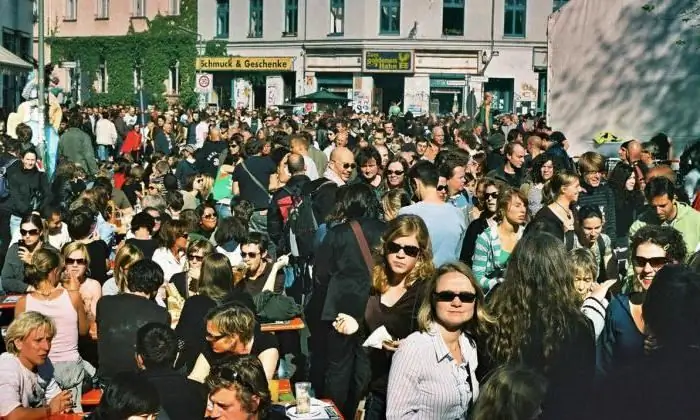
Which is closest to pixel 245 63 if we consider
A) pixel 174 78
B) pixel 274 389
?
pixel 174 78

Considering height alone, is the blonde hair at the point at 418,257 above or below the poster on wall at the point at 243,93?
below

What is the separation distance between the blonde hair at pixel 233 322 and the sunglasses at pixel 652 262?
238 centimetres

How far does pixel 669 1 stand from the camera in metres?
18.4

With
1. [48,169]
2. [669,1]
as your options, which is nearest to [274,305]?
[48,169]

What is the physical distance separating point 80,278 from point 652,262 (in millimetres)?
4485

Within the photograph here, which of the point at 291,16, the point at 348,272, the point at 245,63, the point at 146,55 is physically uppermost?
the point at 291,16

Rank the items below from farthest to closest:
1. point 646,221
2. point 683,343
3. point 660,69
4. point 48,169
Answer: point 660,69 → point 48,169 → point 646,221 → point 683,343

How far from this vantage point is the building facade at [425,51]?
46562mm

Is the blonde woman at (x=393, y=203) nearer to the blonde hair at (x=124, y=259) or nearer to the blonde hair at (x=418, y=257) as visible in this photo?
the blonde hair at (x=124, y=259)

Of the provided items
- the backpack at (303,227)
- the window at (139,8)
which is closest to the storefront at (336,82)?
the window at (139,8)

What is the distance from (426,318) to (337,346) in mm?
2501

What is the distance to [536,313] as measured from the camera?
17.7 ft

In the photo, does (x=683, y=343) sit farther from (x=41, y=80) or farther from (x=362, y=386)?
(x=41, y=80)

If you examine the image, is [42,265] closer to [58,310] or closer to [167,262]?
[58,310]
